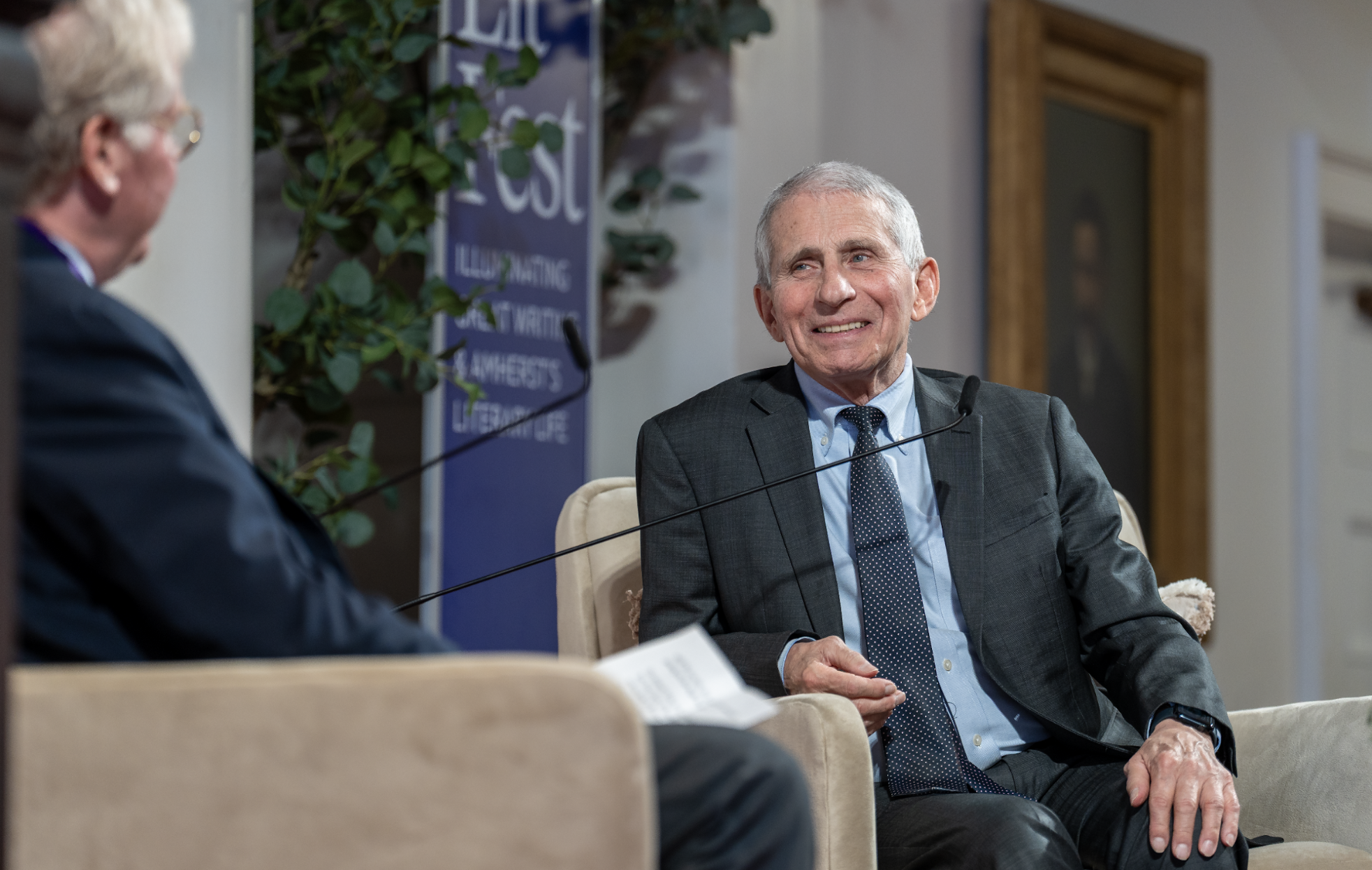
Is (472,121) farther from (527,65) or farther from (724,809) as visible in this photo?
(724,809)

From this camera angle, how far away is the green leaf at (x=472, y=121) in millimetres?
2805

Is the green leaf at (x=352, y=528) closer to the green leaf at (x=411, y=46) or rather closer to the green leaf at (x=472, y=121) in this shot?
the green leaf at (x=472, y=121)

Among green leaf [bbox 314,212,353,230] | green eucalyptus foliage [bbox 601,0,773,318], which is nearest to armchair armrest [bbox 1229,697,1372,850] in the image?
green leaf [bbox 314,212,353,230]

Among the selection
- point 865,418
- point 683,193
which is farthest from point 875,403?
point 683,193

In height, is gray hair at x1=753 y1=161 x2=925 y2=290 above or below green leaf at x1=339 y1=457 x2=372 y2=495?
above

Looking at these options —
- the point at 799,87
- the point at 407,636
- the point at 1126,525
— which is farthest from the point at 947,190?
the point at 407,636

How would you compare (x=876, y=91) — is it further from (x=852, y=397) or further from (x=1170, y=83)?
(x=852, y=397)

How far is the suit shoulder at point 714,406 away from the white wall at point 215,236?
70cm

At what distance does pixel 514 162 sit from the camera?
2.88 m

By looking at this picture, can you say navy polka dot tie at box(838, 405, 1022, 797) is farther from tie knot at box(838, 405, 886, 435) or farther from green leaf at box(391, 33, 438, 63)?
green leaf at box(391, 33, 438, 63)

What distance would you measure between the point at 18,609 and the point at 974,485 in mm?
1160

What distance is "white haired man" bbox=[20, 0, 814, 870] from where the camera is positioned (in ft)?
3.25

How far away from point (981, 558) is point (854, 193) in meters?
0.50

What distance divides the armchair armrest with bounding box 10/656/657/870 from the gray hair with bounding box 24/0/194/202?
402 mm
